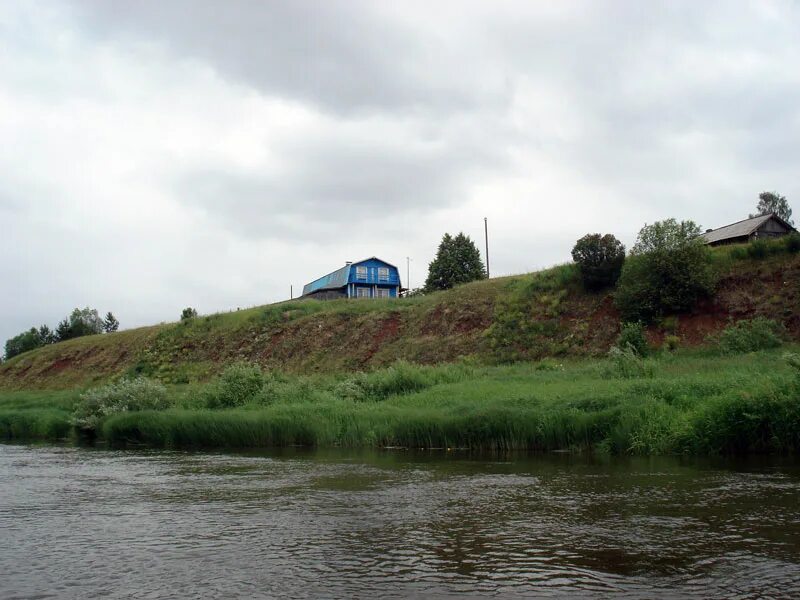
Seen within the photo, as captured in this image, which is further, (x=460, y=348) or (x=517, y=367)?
(x=460, y=348)

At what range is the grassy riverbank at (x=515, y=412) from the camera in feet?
58.0

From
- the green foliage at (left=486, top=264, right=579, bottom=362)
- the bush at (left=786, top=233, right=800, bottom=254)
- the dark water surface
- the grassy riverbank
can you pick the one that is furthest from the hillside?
the dark water surface

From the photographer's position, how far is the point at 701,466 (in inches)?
626

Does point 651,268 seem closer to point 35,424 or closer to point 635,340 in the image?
point 635,340

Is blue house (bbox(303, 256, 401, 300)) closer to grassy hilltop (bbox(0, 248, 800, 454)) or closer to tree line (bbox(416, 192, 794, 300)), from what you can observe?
grassy hilltop (bbox(0, 248, 800, 454))

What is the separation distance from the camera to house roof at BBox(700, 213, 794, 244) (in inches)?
1889

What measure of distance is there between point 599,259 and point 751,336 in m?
13.4

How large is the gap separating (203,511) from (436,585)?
598 cm

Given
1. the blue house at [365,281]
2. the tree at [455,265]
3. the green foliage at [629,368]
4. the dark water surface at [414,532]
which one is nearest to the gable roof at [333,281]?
the blue house at [365,281]

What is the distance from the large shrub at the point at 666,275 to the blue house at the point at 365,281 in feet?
137

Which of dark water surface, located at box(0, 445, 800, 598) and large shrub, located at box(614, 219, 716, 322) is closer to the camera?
dark water surface, located at box(0, 445, 800, 598)

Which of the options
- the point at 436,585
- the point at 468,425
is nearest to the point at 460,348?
the point at 468,425

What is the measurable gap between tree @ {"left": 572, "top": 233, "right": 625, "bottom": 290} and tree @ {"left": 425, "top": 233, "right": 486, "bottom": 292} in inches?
1339

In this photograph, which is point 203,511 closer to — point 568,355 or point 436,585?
point 436,585
